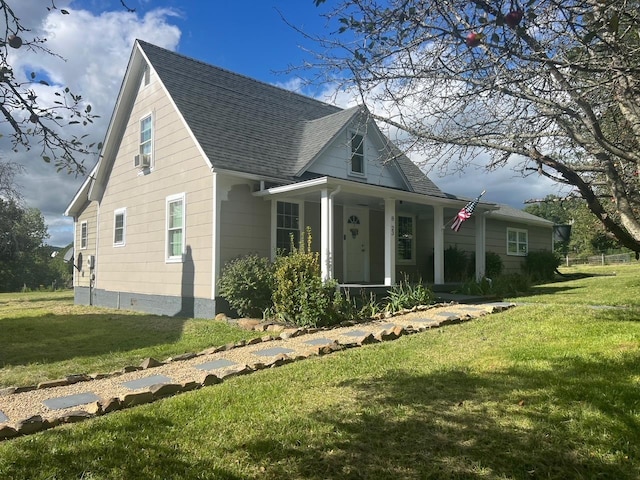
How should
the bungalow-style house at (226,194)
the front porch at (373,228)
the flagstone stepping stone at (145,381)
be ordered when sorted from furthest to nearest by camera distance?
1. the bungalow-style house at (226,194)
2. the front porch at (373,228)
3. the flagstone stepping stone at (145,381)

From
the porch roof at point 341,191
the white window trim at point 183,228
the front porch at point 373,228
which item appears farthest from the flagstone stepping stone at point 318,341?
the white window trim at point 183,228

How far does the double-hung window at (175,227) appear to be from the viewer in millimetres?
12058

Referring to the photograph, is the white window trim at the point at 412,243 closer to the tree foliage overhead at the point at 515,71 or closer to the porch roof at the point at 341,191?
the porch roof at the point at 341,191

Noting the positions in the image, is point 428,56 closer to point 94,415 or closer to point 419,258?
point 94,415

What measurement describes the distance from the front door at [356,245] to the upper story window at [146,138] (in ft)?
19.3

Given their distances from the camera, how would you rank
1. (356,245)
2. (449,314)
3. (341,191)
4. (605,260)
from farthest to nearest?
(605,260) → (356,245) → (341,191) → (449,314)

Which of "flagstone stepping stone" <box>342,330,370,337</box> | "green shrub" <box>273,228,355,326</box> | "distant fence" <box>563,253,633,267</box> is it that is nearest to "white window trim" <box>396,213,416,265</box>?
"green shrub" <box>273,228,355,326</box>

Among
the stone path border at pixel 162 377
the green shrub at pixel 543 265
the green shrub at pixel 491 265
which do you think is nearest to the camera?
the stone path border at pixel 162 377

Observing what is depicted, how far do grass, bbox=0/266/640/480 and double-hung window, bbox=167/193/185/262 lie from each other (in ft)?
23.8

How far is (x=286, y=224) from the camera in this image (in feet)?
39.8

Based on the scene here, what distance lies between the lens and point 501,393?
4328mm

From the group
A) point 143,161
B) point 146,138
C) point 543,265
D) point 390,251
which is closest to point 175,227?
point 143,161

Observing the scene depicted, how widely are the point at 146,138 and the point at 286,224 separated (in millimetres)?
5387

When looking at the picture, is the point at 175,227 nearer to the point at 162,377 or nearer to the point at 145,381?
the point at 162,377
